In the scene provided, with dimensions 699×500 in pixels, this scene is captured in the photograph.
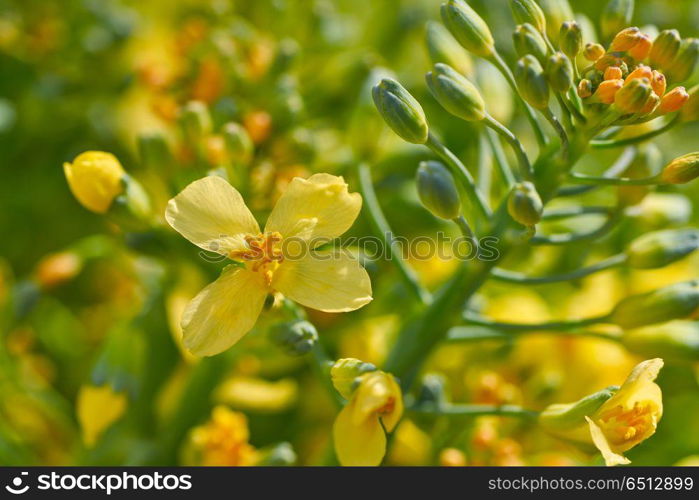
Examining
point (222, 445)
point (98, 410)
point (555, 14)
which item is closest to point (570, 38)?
point (555, 14)

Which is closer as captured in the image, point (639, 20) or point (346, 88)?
point (346, 88)

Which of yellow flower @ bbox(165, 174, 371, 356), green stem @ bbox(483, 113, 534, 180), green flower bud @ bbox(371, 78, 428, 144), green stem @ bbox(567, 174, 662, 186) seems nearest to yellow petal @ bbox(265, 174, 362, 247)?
yellow flower @ bbox(165, 174, 371, 356)

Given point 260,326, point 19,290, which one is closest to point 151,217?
point 260,326

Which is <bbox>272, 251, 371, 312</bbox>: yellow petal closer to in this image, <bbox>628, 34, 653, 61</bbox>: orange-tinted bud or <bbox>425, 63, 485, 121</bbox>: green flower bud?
<bbox>425, 63, 485, 121</bbox>: green flower bud

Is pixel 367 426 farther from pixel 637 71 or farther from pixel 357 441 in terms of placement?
pixel 637 71

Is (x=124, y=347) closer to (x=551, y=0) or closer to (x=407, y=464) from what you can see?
(x=407, y=464)

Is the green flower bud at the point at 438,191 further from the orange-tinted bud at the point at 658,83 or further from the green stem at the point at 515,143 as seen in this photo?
the orange-tinted bud at the point at 658,83

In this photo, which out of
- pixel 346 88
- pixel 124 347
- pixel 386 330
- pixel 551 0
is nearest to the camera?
pixel 551 0
